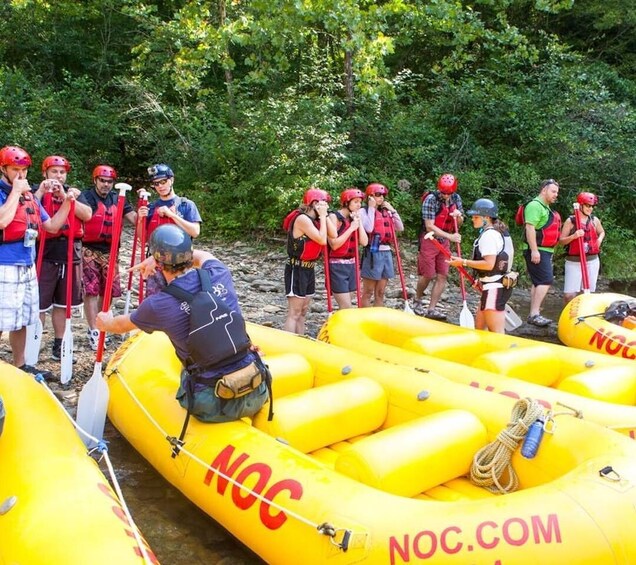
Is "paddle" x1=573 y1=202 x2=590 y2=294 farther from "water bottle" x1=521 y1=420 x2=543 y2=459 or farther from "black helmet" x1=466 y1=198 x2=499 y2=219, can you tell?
"water bottle" x1=521 y1=420 x2=543 y2=459

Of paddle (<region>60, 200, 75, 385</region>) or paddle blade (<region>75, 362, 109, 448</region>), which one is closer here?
paddle blade (<region>75, 362, 109, 448</region>)

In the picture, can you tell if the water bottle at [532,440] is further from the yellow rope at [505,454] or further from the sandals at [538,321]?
the sandals at [538,321]

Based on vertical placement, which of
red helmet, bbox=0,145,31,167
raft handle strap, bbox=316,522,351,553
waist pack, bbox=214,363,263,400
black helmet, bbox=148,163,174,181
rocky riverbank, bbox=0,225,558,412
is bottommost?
rocky riverbank, bbox=0,225,558,412

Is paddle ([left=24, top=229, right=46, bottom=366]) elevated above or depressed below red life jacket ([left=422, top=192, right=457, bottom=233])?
below

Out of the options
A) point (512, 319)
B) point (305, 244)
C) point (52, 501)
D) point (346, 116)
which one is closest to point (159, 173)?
point (305, 244)

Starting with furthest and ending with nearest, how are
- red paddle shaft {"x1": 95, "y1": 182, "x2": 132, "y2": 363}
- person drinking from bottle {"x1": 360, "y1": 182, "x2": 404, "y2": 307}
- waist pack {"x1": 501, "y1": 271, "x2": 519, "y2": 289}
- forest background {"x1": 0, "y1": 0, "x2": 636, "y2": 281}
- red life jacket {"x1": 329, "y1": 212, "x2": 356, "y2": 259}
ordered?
forest background {"x1": 0, "y1": 0, "x2": 636, "y2": 281}
person drinking from bottle {"x1": 360, "y1": 182, "x2": 404, "y2": 307}
red life jacket {"x1": 329, "y1": 212, "x2": 356, "y2": 259}
waist pack {"x1": 501, "y1": 271, "x2": 519, "y2": 289}
red paddle shaft {"x1": 95, "y1": 182, "x2": 132, "y2": 363}

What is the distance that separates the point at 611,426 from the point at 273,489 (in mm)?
1965

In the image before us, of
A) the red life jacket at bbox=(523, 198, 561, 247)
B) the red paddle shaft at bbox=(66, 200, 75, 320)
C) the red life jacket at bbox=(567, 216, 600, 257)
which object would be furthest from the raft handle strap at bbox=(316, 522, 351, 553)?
the red life jacket at bbox=(567, 216, 600, 257)

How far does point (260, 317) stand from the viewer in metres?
7.17

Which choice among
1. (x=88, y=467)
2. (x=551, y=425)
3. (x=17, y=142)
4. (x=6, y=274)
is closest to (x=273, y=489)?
(x=88, y=467)

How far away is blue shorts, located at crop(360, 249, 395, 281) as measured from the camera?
251 inches

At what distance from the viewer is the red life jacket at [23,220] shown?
13.3 ft

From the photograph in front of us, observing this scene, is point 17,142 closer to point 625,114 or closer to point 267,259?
point 267,259

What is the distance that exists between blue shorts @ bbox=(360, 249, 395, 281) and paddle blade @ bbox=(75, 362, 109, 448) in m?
3.19
